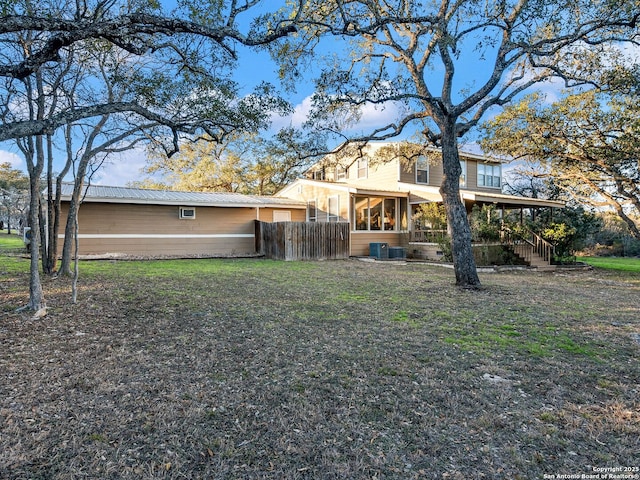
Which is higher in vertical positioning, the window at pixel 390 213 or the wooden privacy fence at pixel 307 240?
the window at pixel 390 213

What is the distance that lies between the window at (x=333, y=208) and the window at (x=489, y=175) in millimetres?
9709

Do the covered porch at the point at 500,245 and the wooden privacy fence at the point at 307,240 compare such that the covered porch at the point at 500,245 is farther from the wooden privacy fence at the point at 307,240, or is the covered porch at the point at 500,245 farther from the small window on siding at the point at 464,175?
the small window on siding at the point at 464,175

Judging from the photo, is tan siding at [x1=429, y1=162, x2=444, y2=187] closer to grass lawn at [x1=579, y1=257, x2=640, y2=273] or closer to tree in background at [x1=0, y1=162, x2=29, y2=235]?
grass lawn at [x1=579, y1=257, x2=640, y2=273]

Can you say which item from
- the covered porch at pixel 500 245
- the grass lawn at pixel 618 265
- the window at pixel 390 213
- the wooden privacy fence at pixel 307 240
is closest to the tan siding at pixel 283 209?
the wooden privacy fence at pixel 307 240

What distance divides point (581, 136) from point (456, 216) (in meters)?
8.58

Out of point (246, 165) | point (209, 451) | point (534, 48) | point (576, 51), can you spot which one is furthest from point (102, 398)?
point (246, 165)

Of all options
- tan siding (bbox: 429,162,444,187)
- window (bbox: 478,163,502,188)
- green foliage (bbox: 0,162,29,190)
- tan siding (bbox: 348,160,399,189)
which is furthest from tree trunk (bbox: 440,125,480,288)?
green foliage (bbox: 0,162,29,190)

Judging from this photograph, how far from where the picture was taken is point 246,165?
95.8 feet

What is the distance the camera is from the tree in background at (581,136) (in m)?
12.5

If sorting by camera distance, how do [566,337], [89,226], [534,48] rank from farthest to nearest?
[89,226]
[534,48]
[566,337]

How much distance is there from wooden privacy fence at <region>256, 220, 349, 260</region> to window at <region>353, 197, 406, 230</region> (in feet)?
4.92

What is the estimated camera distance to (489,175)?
70.9 feet

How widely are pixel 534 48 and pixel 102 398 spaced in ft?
35.0

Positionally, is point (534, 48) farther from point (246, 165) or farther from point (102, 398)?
point (246, 165)
